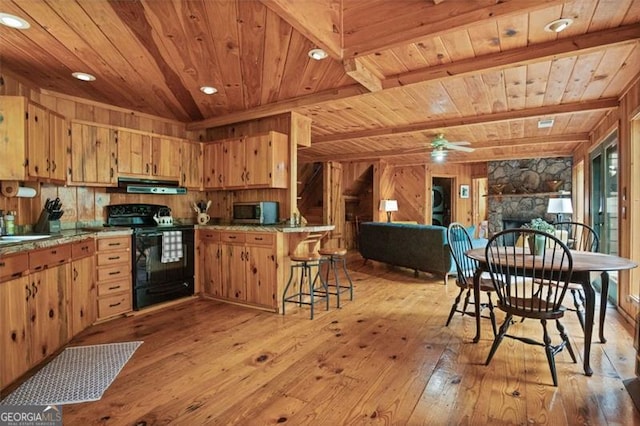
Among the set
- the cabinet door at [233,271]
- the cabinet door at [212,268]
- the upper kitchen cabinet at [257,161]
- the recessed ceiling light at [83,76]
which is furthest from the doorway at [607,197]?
the recessed ceiling light at [83,76]

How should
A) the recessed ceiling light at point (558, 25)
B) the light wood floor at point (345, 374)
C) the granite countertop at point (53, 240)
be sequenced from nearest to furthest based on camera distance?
the light wood floor at point (345, 374) < the granite countertop at point (53, 240) < the recessed ceiling light at point (558, 25)

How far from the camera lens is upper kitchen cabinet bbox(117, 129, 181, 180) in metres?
3.85

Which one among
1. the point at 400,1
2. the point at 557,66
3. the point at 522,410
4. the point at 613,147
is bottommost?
the point at 522,410

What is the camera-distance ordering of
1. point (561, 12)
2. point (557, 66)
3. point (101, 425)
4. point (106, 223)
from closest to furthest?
point (101, 425), point (561, 12), point (557, 66), point (106, 223)

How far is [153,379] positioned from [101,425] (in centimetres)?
49

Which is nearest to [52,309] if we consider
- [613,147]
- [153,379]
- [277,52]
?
[153,379]

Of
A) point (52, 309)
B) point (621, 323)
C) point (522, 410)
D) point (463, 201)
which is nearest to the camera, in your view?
point (522, 410)

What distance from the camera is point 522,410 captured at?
Answer: 191 cm

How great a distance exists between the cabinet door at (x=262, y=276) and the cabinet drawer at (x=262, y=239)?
0.16 feet

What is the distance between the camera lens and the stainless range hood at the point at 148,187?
12.7 feet

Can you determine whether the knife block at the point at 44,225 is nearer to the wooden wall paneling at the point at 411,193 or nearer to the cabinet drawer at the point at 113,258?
the cabinet drawer at the point at 113,258

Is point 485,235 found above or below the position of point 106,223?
below

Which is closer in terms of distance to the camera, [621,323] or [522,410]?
[522,410]

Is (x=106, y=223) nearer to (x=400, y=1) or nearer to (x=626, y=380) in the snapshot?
(x=400, y=1)
